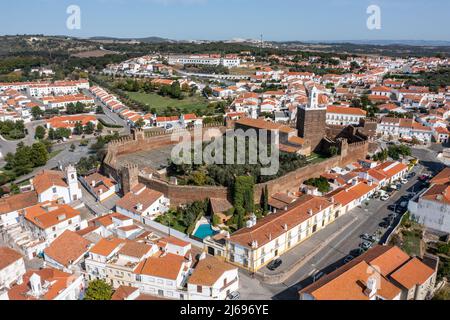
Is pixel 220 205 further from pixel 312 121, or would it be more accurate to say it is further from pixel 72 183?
pixel 312 121

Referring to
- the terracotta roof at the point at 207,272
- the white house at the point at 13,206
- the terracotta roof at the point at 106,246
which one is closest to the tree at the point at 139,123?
the white house at the point at 13,206

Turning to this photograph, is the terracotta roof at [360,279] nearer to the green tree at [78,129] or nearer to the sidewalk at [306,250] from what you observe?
the sidewalk at [306,250]

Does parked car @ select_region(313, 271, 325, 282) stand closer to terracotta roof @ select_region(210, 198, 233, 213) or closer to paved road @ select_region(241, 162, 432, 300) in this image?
paved road @ select_region(241, 162, 432, 300)

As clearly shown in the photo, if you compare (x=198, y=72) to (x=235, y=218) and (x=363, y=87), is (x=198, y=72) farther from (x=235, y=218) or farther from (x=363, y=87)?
(x=235, y=218)

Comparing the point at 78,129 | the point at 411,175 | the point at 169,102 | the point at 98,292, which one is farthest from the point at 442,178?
the point at 169,102

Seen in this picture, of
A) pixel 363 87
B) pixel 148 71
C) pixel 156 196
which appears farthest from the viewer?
pixel 148 71

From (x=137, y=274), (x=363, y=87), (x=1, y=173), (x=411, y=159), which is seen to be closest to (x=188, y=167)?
(x=137, y=274)

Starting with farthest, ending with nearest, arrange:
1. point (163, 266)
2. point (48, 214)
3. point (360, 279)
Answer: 1. point (48, 214)
2. point (163, 266)
3. point (360, 279)
